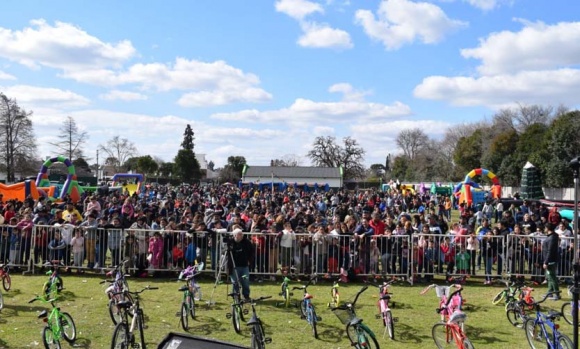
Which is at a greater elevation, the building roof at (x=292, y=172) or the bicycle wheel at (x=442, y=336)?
the building roof at (x=292, y=172)

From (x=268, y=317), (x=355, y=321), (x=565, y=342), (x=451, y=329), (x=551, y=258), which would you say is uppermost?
(x=551, y=258)

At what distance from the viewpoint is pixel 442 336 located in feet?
24.7

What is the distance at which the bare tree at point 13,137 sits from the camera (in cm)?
5606

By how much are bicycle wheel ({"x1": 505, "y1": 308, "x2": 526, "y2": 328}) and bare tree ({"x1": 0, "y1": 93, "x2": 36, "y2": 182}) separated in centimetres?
5865

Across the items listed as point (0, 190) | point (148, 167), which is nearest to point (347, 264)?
point (0, 190)

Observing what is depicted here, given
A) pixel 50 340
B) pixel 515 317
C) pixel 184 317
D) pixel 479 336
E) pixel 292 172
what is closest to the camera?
pixel 50 340

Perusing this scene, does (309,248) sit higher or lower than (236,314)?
higher

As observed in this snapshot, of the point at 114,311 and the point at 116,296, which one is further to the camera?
the point at 114,311

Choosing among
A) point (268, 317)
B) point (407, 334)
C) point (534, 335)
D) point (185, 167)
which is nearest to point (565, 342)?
point (534, 335)

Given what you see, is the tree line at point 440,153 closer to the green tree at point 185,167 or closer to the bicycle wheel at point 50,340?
the green tree at point 185,167

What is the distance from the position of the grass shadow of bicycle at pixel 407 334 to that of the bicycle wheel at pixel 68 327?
4.92 metres

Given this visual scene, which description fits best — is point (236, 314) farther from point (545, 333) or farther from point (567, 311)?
point (567, 311)

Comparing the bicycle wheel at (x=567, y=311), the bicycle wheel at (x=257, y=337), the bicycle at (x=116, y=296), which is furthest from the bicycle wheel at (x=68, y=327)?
the bicycle wheel at (x=567, y=311)

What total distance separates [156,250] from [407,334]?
6978 mm
